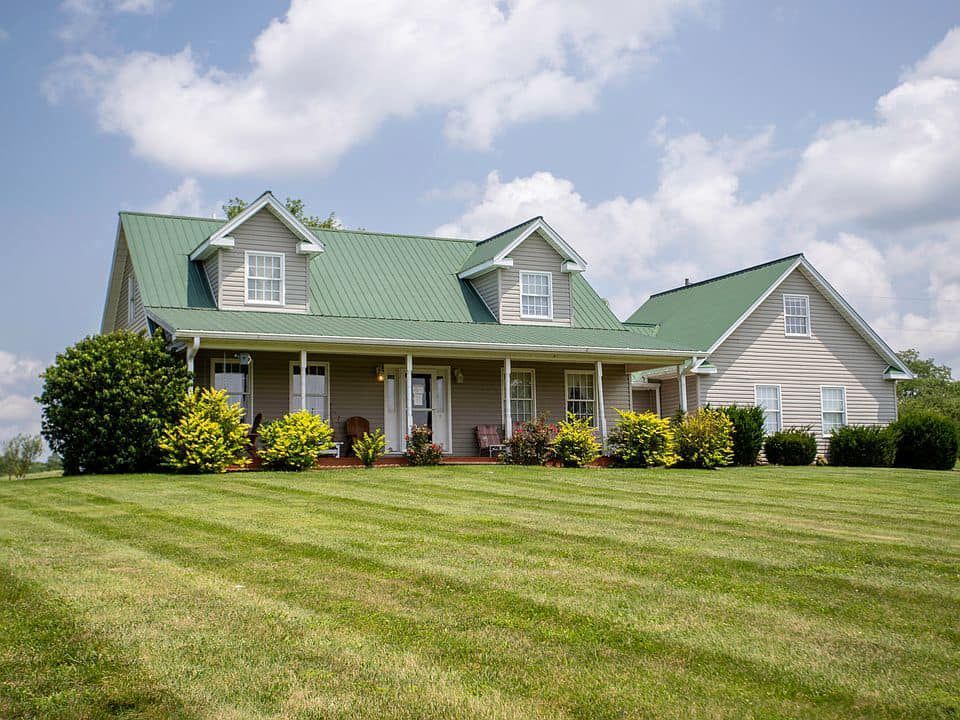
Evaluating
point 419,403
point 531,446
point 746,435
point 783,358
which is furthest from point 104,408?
point 783,358

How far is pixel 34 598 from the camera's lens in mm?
6824

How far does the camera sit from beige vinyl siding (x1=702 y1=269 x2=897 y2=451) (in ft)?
88.8

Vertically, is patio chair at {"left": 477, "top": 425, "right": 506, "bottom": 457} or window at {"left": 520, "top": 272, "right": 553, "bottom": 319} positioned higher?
window at {"left": 520, "top": 272, "right": 553, "bottom": 319}

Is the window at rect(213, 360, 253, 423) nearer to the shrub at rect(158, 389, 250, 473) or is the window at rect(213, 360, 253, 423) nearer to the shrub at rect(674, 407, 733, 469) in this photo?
the shrub at rect(158, 389, 250, 473)

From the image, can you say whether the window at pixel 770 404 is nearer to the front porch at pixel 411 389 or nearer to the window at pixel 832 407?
the window at pixel 832 407

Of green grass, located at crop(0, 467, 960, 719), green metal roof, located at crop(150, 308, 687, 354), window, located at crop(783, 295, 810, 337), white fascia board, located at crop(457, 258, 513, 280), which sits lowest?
green grass, located at crop(0, 467, 960, 719)

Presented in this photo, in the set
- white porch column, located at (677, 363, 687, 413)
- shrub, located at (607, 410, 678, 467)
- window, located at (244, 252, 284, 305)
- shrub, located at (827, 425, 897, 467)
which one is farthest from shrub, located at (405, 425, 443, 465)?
shrub, located at (827, 425, 897, 467)

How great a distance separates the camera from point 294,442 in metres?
18.7

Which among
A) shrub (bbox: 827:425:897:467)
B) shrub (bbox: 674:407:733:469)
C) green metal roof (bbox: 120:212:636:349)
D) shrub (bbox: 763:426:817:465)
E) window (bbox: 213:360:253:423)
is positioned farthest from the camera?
shrub (bbox: 827:425:897:467)

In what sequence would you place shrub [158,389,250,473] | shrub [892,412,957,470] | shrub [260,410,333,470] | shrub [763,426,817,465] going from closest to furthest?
shrub [158,389,250,473]
shrub [260,410,333,470]
shrub [763,426,817,465]
shrub [892,412,957,470]

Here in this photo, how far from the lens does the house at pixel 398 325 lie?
835 inches

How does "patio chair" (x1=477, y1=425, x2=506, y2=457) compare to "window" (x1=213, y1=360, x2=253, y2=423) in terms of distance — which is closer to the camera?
"window" (x1=213, y1=360, x2=253, y2=423)

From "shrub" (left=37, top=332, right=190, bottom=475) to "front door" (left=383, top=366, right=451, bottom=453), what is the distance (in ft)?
19.6

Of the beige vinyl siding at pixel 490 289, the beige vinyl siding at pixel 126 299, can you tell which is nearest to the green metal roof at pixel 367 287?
the beige vinyl siding at pixel 490 289
